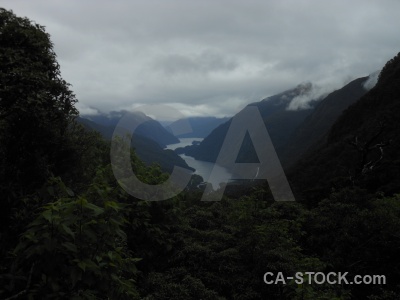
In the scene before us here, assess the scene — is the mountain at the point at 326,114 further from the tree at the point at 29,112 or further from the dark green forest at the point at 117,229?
the tree at the point at 29,112

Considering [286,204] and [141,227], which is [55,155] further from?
[286,204]

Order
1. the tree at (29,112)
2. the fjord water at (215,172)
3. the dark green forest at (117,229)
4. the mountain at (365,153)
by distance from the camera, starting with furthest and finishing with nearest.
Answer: the fjord water at (215,172)
the mountain at (365,153)
the tree at (29,112)
the dark green forest at (117,229)

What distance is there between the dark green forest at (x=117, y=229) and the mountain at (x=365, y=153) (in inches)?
40.8

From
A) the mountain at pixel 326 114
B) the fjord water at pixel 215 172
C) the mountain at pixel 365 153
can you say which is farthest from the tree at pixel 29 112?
the mountain at pixel 326 114

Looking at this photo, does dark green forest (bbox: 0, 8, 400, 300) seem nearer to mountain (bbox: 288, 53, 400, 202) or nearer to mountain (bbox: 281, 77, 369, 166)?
mountain (bbox: 288, 53, 400, 202)

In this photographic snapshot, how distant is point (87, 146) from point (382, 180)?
16.2 m

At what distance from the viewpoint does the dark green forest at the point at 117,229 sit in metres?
2.72

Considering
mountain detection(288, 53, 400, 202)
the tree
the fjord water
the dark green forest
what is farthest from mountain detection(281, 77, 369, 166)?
the tree

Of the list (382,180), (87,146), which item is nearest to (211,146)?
(382,180)

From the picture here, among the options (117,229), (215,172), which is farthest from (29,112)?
(215,172)

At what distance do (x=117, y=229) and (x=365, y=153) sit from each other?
13.1 m

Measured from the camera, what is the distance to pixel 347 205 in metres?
8.66

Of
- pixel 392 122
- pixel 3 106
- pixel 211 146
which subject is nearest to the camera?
pixel 3 106

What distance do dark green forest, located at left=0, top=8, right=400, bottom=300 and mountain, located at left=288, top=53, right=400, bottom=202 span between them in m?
1.04
